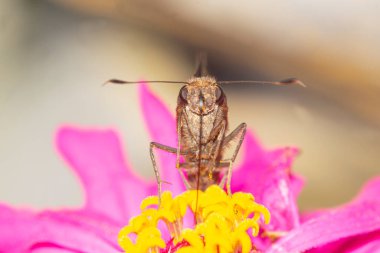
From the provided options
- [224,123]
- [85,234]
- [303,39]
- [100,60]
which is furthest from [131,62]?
[224,123]

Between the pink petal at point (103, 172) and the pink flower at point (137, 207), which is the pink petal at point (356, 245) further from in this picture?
the pink petal at point (103, 172)

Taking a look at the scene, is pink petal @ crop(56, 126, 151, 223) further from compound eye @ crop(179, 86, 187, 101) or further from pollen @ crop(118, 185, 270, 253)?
compound eye @ crop(179, 86, 187, 101)

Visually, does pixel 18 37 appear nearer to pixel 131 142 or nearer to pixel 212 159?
pixel 131 142

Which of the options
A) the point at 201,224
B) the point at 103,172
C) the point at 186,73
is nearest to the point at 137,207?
the point at 103,172

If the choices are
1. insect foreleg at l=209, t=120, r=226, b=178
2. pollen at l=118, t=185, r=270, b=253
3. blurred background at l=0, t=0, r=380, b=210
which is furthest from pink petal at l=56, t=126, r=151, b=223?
blurred background at l=0, t=0, r=380, b=210

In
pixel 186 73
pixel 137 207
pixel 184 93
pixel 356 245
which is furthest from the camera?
pixel 186 73

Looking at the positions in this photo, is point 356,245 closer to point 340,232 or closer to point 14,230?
point 340,232
